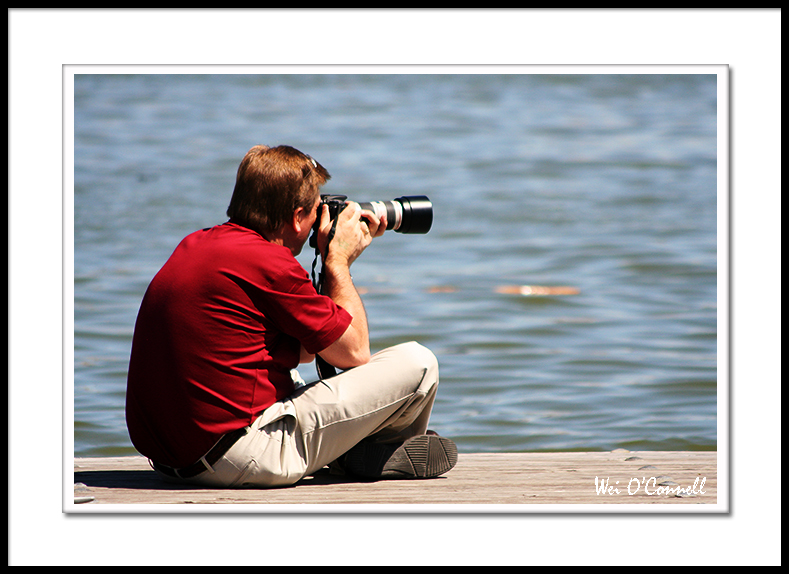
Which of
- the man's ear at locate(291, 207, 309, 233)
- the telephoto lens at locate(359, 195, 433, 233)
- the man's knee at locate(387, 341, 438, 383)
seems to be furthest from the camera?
the telephoto lens at locate(359, 195, 433, 233)

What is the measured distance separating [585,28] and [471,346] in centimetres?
404

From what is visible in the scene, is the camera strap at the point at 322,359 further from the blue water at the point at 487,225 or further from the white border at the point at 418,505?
the blue water at the point at 487,225

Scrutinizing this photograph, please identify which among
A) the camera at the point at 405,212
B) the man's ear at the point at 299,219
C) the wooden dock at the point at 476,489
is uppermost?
the camera at the point at 405,212

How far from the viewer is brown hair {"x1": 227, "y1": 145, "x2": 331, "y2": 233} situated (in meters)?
2.68

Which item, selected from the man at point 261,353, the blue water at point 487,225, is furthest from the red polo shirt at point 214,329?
the blue water at point 487,225

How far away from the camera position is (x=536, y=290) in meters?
8.46

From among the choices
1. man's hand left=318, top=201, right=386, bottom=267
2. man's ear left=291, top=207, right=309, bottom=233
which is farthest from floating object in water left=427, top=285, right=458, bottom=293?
man's ear left=291, top=207, right=309, bottom=233

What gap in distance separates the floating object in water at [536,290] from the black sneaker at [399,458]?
17.8 feet

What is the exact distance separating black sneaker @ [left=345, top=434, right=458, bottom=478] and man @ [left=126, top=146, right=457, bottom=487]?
10cm

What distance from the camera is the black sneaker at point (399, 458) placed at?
3020 mm

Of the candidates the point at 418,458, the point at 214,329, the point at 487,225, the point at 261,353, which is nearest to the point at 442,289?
the point at 487,225

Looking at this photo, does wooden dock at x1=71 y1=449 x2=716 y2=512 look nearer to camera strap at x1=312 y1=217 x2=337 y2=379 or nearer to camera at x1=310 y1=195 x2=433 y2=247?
camera strap at x1=312 y1=217 x2=337 y2=379

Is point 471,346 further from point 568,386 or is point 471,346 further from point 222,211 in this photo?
point 222,211

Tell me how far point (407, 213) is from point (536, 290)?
5.46 m
